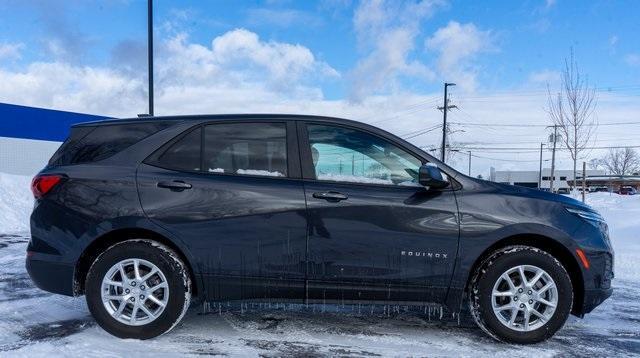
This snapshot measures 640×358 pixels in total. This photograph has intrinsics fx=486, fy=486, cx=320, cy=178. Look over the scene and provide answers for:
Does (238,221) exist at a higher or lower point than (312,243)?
higher

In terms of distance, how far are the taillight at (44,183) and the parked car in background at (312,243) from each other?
0.01 meters

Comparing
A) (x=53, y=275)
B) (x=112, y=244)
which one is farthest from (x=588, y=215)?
(x=53, y=275)

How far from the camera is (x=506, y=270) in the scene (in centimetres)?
367

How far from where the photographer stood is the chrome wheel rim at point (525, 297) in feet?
12.1

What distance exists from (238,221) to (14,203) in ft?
38.8

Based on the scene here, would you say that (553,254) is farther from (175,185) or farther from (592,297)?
(175,185)

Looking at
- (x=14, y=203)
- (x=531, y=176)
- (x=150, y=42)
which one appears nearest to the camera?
(x=150, y=42)

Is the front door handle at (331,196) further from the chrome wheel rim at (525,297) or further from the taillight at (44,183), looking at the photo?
the taillight at (44,183)

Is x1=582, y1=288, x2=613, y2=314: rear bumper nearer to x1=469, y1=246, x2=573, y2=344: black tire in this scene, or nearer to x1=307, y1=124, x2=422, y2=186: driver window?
x1=469, y1=246, x2=573, y2=344: black tire

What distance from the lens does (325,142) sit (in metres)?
3.92

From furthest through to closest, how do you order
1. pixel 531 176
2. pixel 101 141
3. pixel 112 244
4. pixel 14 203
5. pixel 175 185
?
pixel 531 176 < pixel 14 203 < pixel 101 141 < pixel 112 244 < pixel 175 185

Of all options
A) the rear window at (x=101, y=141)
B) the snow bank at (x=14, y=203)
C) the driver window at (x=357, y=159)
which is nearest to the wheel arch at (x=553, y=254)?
the driver window at (x=357, y=159)

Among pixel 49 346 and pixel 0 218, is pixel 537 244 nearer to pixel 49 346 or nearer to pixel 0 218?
pixel 49 346

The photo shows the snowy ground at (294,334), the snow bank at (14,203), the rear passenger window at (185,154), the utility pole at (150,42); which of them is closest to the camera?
the snowy ground at (294,334)
